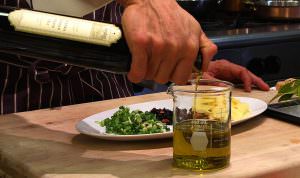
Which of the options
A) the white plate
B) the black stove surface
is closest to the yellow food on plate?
the white plate

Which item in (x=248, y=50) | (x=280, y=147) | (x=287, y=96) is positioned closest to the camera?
(x=280, y=147)

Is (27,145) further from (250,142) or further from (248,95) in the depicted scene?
(248,95)

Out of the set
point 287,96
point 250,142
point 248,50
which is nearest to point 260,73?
point 248,50

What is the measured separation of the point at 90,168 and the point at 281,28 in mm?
1684

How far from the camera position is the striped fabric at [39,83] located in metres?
1.53

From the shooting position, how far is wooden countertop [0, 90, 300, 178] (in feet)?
3.49

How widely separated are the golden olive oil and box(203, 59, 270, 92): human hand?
0.63 meters

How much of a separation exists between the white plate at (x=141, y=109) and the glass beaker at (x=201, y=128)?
113 millimetres

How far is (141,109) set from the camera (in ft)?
4.81

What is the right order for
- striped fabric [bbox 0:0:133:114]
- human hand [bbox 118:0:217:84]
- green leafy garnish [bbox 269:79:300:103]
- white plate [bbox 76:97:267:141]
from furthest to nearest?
striped fabric [bbox 0:0:133:114] < green leafy garnish [bbox 269:79:300:103] < white plate [bbox 76:97:267:141] < human hand [bbox 118:0:217:84]

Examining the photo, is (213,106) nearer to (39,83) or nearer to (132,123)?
(132,123)

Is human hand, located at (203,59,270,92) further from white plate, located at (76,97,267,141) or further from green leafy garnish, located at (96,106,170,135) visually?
green leafy garnish, located at (96,106,170,135)

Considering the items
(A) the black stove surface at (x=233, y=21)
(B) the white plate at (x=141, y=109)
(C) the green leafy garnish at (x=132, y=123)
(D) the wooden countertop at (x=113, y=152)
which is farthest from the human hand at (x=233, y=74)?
(A) the black stove surface at (x=233, y=21)

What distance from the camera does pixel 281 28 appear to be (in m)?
2.60
